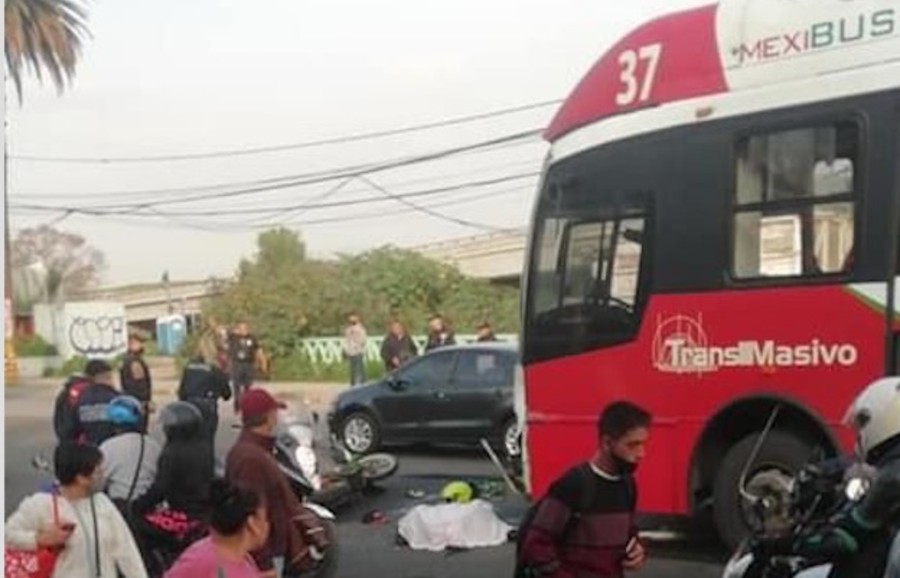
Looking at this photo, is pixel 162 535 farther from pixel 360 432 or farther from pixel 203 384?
pixel 360 432

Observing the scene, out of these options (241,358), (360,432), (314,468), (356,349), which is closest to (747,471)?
(314,468)

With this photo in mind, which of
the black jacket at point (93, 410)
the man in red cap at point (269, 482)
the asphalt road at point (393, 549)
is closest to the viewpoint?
the man in red cap at point (269, 482)

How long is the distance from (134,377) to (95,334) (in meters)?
1.97

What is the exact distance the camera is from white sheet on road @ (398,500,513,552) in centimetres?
1002

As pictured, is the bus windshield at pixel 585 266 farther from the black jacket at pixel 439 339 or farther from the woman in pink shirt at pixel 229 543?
the black jacket at pixel 439 339

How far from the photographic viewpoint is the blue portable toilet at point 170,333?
47.1ft

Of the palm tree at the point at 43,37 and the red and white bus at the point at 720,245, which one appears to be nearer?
the palm tree at the point at 43,37

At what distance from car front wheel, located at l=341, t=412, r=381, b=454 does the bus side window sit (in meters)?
9.37

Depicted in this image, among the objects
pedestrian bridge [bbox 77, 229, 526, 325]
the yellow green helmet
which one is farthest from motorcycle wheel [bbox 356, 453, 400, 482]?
pedestrian bridge [bbox 77, 229, 526, 325]

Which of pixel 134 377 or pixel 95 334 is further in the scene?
pixel 134 377

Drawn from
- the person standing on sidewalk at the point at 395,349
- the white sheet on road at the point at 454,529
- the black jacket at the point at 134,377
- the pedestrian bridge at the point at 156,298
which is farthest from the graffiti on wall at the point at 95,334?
the person standing on sidewalk at the point at 395,349

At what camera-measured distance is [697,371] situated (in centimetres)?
823

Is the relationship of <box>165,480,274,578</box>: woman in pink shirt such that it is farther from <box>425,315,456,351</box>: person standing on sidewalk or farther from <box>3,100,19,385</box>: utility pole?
<box>425,315,456,351</box>: person standing on sidewalk

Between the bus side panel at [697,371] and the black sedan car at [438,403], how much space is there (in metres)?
6.34
